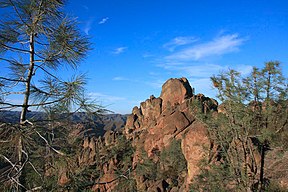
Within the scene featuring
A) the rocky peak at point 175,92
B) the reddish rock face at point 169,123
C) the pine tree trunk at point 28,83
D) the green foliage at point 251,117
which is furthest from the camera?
the rocky peak at point 175,92

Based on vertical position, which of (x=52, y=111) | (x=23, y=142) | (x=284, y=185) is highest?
(x=52, y=111)

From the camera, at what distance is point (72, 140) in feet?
12.1

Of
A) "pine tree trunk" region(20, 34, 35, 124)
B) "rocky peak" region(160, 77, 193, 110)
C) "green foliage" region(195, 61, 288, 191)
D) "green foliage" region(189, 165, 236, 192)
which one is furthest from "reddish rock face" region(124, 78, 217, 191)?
"pine tree trunk" region(20, 34, 35, 124)

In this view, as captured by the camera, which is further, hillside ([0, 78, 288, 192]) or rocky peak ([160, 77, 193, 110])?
rocky peak ([160, 77, 193, 110])

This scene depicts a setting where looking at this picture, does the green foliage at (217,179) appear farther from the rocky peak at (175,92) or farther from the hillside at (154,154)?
the rocky peak at (175,92)

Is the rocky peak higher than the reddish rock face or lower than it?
higher

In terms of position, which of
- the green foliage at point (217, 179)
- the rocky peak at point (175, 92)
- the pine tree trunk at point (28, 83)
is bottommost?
the green foliage at point (217, 179)

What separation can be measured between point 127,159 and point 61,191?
43737mm

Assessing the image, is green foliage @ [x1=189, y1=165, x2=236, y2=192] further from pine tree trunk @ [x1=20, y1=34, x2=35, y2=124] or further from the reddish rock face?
the reddish rock face

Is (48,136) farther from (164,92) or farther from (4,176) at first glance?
(164,92)

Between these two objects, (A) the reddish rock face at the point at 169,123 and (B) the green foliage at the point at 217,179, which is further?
(A) the reddish rock face at the point at 169,123

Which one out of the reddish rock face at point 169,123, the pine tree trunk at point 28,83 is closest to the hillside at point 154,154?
the reddish rock face at point 169,123

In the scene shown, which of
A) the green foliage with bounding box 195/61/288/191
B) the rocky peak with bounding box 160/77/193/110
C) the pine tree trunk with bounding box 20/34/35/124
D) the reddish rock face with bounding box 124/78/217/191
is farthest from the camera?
Answer: the rocky peak with bounding box 160/77/193/110

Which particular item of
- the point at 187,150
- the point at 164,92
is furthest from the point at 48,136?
the point at 164,92
